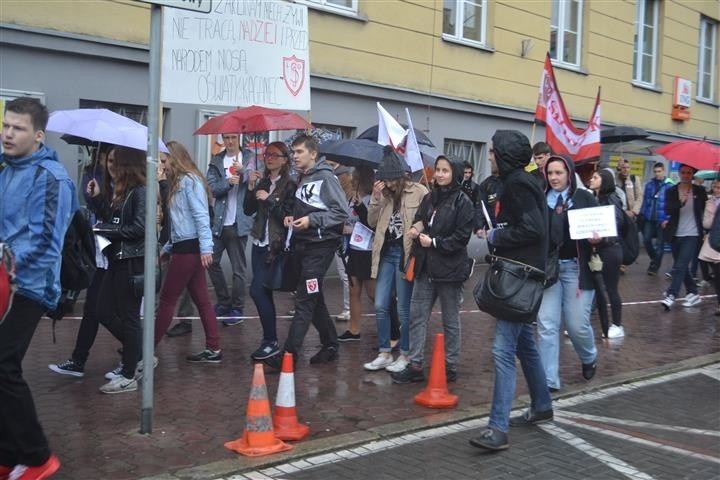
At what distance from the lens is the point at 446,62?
15.7 m

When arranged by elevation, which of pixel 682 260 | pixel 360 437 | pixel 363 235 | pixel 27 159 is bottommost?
pixel 360 437

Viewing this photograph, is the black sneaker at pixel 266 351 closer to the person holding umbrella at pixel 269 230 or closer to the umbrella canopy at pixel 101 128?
the person holding umbrella at pixel 269 230

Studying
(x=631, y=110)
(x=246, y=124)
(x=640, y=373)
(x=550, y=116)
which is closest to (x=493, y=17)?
(x=631, y=110)

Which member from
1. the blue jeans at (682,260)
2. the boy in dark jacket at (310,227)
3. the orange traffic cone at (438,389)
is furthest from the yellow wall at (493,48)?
the orange traffic cone at (438,389)

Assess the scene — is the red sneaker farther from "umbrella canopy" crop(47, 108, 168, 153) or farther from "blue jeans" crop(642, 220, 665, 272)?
"blue jeans" crop(642, 220, 665, 272)

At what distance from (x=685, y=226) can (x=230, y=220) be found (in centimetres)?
618

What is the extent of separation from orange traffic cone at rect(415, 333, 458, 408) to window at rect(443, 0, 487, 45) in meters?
10.4

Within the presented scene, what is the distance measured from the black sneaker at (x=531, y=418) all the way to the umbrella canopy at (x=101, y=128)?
3209 millimetres

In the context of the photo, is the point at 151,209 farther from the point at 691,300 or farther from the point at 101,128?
the point at 691,300

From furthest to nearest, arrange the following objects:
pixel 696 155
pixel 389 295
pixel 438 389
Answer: pixel 696 155, pixel 389 295, pixel 438 389

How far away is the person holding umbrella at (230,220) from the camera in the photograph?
950 cm

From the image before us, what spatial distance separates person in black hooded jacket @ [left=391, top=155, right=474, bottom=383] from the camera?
6.82m

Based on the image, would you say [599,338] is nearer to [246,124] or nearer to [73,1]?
[246,124]

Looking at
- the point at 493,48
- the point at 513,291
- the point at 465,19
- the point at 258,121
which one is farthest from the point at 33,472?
the point at 493,48
